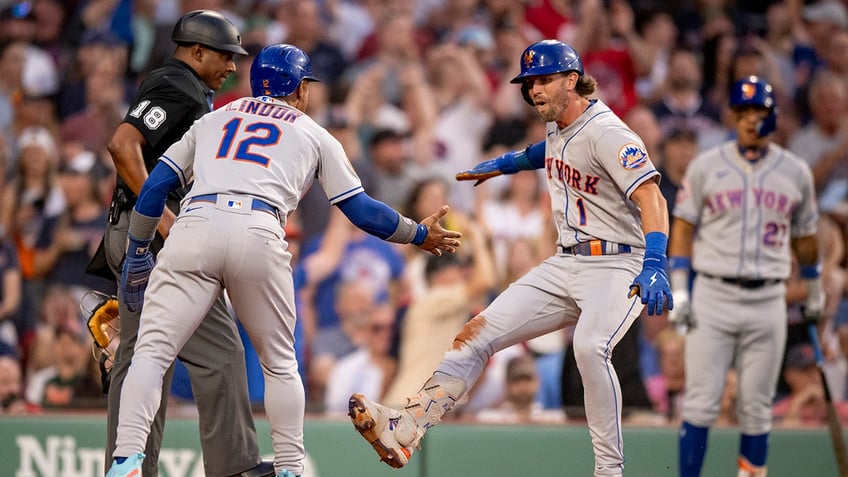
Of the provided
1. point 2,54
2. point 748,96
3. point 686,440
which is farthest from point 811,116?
point 2,54

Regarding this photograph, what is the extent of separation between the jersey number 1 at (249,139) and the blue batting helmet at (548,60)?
1206mm

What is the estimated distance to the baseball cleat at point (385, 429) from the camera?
5.13 metres

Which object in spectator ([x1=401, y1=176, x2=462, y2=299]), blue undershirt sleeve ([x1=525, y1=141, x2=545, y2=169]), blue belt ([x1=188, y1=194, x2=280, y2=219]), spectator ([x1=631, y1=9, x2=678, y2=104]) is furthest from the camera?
spectator ([x1=631, y1=9, x2=678, y2=104])

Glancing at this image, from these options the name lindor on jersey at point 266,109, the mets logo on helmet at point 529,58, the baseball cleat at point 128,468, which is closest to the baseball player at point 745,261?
the mets logo on helmet at point 529,58

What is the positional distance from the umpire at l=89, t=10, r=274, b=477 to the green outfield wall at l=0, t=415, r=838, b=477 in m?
1.60

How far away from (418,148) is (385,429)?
17.0 feet

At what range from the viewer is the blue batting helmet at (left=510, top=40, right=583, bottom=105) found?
5535mm

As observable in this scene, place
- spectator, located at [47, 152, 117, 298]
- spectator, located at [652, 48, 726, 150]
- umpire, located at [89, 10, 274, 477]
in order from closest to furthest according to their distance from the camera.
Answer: umpire, located at [89, 10, 274, 477] → spectator, located at [47, 152, 117, 298] → spectator, located at [652, 48, 726, 150]

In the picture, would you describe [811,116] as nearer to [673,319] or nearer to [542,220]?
[542,220]

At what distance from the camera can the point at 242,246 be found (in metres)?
4.93

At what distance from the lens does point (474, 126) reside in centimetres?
1044

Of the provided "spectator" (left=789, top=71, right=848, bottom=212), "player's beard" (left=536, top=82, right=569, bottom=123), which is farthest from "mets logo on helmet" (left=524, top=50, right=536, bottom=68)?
"spectator" (left=789, top=71, right=848, bottom=212)

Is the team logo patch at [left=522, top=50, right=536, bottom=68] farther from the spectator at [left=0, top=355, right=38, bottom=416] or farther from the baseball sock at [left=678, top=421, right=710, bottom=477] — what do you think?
the spectator at [left=0, top=355, right=38, bottom=416]

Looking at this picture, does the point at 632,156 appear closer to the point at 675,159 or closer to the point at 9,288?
the point at 675,159
